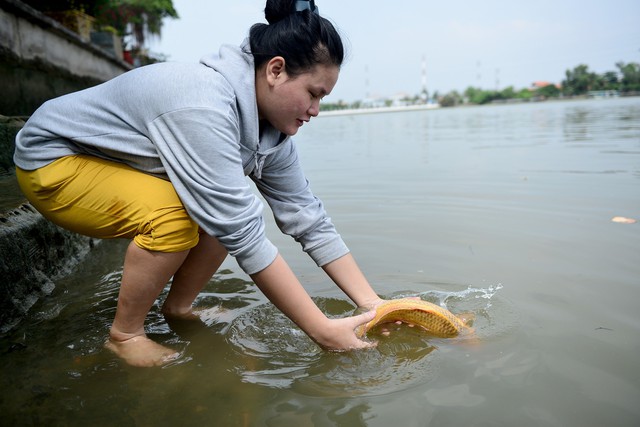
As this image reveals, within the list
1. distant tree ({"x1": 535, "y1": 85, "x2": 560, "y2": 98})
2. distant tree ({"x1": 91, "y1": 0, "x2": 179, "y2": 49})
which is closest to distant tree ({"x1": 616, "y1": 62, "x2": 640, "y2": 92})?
distant tree ({"x1": 535, "y1": 85, "x2": 560, "y2": 98})

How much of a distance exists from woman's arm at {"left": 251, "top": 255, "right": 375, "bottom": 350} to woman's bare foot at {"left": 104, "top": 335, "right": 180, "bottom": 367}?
36cm

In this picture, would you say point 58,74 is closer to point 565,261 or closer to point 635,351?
point 565,261

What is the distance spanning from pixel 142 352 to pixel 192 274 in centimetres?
39

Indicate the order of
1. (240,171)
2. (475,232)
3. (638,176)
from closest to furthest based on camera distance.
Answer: (240,171)
(475,232)
(638,176)

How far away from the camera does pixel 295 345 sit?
5.50 feet

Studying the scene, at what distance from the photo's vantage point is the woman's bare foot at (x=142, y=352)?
1518 millimetres

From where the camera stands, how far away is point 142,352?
60.2 inches

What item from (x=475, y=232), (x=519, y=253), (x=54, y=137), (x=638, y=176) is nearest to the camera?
(x=54, y=137)

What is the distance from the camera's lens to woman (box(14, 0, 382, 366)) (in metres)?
1.40

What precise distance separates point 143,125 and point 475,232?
208 centimetres

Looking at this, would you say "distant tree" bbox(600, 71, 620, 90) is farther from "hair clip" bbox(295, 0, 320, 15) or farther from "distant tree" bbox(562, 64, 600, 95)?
"hair clip" bbox(295, 0, 320, 15)

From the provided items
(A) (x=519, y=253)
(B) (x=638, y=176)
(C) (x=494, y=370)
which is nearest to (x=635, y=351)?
(C) (x=494, y=370)

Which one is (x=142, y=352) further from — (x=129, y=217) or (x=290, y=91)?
(x=290, y=91)

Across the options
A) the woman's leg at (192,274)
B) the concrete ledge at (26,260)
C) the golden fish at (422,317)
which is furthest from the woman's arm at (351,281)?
the concrete ledge at (26,260)
